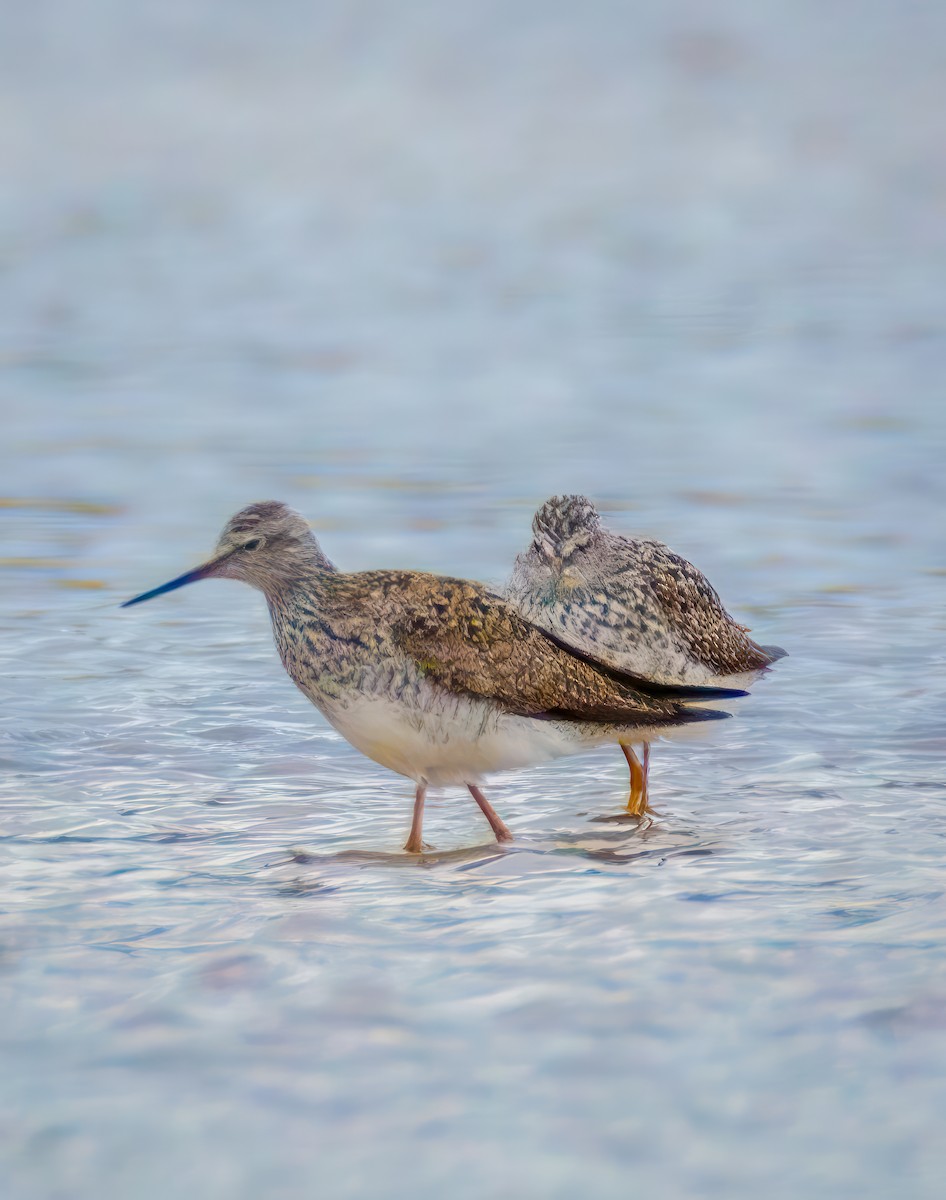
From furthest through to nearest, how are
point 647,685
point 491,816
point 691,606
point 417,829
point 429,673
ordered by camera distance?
point 691,606
point 647,685
point 491,816
point 417,829
point 429,673

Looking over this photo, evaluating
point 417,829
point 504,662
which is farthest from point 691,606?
point 417,829

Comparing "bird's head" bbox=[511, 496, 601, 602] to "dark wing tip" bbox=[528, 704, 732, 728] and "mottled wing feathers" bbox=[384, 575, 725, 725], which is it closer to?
"mottled wing feathers" bbox=[384, 575, 725, 725]

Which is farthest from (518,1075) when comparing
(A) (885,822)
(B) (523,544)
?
(B) (523,544)

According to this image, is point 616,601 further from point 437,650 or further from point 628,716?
point 437,650

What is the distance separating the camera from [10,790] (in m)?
6.11

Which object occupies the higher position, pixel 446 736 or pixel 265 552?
pixel 265 552

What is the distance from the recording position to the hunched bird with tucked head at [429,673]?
5527mm

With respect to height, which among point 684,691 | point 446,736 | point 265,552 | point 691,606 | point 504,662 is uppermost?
point 265,552

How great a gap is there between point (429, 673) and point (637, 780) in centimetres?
105

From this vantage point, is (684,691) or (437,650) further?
(684,691)

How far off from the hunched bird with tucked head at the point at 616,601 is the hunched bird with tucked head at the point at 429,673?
0.18m

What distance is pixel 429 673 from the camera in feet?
18.1

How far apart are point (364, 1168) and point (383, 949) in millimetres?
1014

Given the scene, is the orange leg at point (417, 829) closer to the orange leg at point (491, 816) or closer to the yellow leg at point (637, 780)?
the orange leg at point (491, 816)
